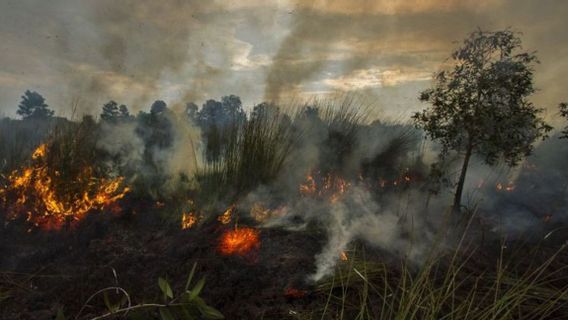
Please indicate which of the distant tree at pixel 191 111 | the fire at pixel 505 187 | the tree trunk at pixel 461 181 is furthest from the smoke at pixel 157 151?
the fire at pixel 505 187

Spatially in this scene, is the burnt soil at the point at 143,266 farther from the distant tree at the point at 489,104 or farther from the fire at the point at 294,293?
the distant tree at the point at 489,104

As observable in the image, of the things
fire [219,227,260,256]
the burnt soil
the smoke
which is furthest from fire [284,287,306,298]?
the smoke

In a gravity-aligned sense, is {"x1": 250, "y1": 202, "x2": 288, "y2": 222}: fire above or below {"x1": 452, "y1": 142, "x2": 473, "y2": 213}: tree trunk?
below

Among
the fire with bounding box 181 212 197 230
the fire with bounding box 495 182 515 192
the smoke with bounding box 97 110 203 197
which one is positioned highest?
the smoke with bounding box 97 110 203 197

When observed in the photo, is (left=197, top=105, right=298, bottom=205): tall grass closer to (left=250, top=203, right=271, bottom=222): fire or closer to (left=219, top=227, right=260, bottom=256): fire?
(left=250, top=203, right=271, bottom=222): fire

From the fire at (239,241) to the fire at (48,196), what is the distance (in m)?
3.23

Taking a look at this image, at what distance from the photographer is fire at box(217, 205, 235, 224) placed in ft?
24.2

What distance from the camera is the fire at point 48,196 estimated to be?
7633mm

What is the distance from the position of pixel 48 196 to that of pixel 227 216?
11.2ft

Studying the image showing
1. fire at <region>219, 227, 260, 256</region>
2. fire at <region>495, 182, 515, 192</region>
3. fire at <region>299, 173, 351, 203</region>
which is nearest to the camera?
fire at <region>219, 227, 260, 256</region>

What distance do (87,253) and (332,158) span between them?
5659 millimetres

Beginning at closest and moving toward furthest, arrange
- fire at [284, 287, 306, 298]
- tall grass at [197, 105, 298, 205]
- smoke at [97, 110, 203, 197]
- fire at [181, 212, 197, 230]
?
fire at [284, 287, 306, 298] < fire at [181, 212, 197, 230] < tall grass at [197, 105, 298, 205] < smoke at [97, 110, 203, 197]

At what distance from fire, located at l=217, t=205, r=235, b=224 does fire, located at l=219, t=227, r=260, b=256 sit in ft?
2.07

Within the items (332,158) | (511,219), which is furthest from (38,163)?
(511,219)
